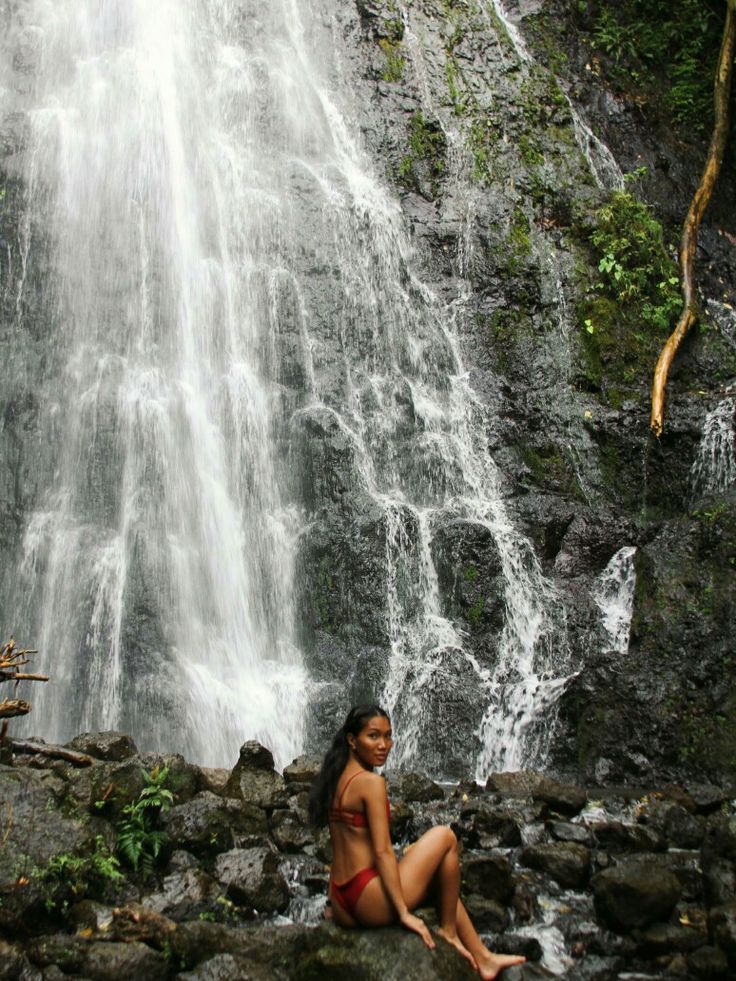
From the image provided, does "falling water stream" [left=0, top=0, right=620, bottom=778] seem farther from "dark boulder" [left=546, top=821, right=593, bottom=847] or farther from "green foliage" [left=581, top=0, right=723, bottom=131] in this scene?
"green foliage" [left=581, top=0, right=723, bottom=131]

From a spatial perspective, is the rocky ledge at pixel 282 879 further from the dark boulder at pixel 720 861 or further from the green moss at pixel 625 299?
the green moss at pixel 625 299

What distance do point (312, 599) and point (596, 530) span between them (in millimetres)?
3753

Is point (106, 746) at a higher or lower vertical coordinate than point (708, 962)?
higher

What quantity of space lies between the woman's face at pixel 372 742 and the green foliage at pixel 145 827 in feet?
7.85

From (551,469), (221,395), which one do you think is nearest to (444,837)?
(551,469)

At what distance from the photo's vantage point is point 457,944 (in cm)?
436

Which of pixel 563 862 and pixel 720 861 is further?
pixel 563 862

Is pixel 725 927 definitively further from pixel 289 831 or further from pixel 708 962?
pixel 289 831

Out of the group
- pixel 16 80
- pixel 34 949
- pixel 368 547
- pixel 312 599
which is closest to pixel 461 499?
pixel 368 547

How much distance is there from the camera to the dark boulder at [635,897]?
17.6 ft

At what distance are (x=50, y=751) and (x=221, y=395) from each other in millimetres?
6695

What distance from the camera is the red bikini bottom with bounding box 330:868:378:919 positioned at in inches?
167

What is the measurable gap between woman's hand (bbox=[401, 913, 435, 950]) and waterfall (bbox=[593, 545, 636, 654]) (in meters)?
6.69

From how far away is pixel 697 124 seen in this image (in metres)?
17.8
